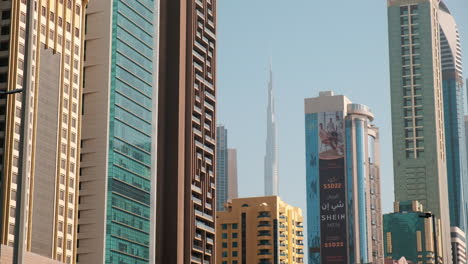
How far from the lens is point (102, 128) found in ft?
420

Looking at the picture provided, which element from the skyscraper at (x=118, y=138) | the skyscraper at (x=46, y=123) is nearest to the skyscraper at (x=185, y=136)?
the skyscraper at (x=118, y=138)

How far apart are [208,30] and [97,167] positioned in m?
36.9

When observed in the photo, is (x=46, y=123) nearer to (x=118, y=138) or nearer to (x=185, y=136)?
(x=118, y=138)

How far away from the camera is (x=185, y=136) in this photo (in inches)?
5640

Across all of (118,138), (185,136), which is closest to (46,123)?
(118,138)

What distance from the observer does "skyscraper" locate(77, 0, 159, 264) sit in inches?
4909

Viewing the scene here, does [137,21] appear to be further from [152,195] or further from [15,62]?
[15,62]

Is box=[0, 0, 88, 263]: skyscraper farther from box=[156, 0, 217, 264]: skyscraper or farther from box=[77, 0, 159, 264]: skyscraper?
box=[156, 0, 217, 264]: skyscraper

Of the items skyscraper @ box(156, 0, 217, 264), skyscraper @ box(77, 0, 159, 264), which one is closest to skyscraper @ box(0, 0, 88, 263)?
skyscraper @ box(77, 0, 159, 264)

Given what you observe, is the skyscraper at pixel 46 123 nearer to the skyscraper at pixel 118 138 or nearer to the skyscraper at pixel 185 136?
the skyscraper at pixel 118 138

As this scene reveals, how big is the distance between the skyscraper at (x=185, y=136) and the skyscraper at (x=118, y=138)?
3540 millimetres

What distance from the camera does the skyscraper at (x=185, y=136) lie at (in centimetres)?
13738

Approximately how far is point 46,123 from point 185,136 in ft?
107

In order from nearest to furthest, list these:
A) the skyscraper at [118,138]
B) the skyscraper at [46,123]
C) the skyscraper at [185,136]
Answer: the skyscraper at [46,123] → the skyscraper at [118,138] → the skyscraper at [185,136]
